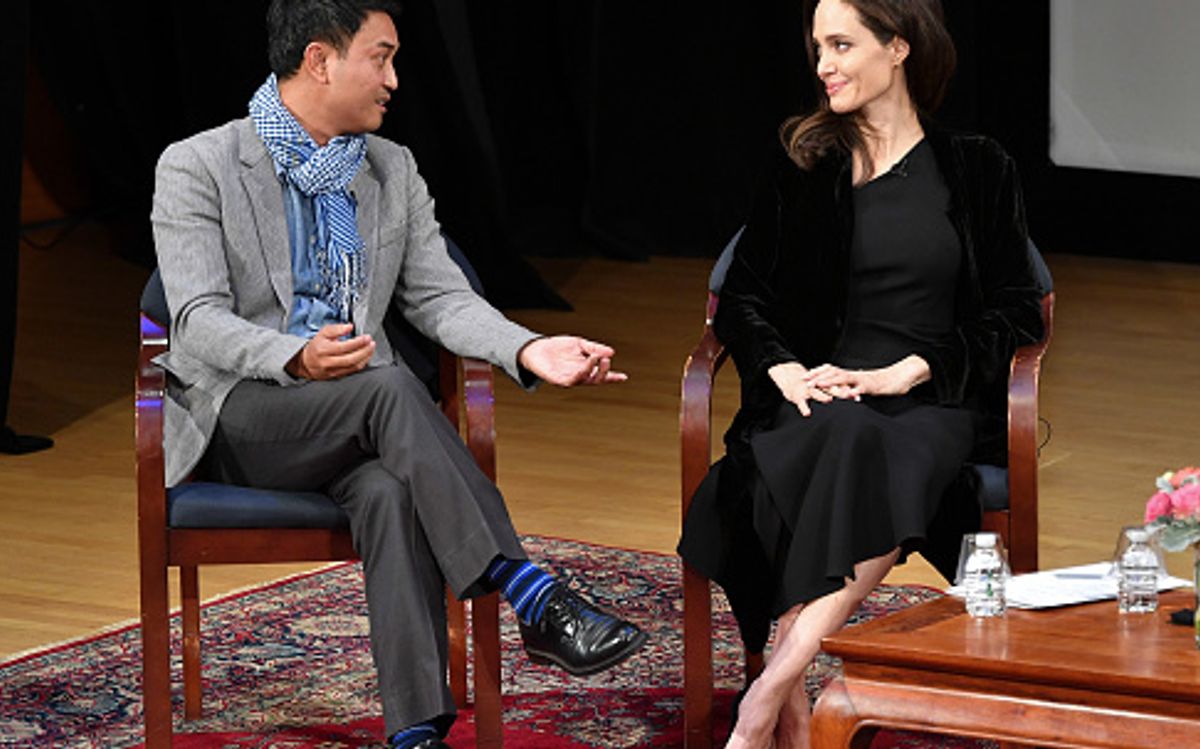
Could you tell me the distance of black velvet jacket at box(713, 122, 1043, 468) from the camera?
4059 mm

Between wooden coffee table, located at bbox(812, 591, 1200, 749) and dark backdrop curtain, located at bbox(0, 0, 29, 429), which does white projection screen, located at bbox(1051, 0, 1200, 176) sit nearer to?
dark backdrop curtain, located at bbox(0, 0, 29, 429)

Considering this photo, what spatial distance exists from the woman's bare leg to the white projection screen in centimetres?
516

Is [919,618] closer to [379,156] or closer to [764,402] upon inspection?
[764,402]

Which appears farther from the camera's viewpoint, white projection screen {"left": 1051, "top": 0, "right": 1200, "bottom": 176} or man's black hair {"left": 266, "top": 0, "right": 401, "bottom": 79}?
white projection screen {"left": 1051, "top": 0, "right": 1200, "bottom": 176}

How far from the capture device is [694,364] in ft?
13.4

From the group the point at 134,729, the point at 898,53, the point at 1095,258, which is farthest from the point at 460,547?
the point at 1095,258

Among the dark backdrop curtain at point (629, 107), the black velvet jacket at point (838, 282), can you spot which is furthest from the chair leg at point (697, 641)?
the dark backdrop curtain at point (629, 107)

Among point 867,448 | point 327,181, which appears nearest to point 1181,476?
point 867,448

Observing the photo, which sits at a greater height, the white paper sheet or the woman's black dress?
the woman's black dress

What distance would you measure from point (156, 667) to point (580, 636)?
67 cm

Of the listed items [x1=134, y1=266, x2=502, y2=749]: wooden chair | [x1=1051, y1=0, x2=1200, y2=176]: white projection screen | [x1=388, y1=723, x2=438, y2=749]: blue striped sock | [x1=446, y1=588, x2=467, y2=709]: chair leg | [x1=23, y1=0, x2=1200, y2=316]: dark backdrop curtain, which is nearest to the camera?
[x1=388, y1=723, x2=438, y2=749]: blue striped sock

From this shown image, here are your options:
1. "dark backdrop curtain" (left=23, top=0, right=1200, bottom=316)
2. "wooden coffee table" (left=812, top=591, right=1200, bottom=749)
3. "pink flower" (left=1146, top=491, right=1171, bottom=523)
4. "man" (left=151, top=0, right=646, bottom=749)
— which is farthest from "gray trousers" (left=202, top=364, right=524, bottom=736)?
"dark backdrop curtain" (left=23, top=0, right=1200, bottom=316)

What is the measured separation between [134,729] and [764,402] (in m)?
1.20

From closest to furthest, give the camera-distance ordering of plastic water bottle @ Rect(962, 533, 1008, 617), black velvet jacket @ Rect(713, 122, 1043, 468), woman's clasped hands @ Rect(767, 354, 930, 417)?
plastic water bottle @ Rect(962, 533, 1008, 617) < woman's clasped hands @ Rect(767, 354, 930, 417) < black velvet jacket @ Rect(713, 122, 1043, 468)
